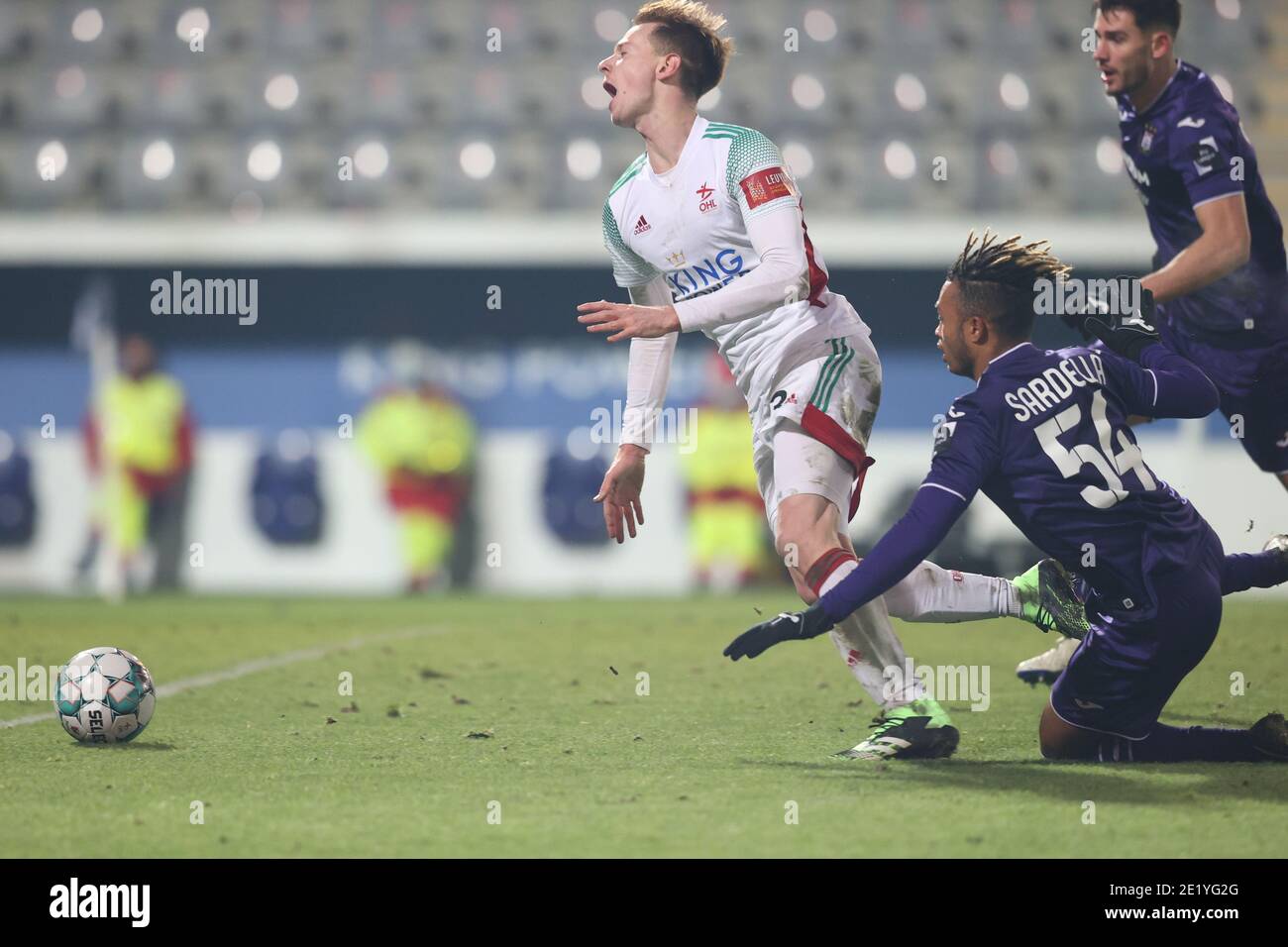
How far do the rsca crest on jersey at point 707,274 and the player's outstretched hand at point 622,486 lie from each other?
50 centimetres

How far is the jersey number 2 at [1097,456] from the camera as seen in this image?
4.10 m

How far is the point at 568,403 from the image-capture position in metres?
12.8

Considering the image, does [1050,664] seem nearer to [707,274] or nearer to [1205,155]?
[1205,155]

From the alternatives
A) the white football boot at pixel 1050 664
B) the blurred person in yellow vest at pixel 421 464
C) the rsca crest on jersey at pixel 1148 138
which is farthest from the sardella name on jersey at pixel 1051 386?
the blurred person in yellow vest at pixel 421 464

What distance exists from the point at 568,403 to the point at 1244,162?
26.1ft

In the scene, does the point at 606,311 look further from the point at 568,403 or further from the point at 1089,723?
the point at 568,403

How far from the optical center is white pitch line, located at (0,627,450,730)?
562cm

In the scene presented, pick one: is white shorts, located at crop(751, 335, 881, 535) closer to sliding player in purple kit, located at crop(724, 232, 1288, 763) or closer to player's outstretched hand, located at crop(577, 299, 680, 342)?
sliding player in purple kit, located at crop(724, 232, 1288, 763)

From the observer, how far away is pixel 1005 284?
14.1 ft

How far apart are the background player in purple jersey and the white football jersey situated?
108 centimetres

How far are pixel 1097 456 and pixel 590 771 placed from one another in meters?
1.54

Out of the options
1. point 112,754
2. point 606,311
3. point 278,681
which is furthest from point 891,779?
point 278,681

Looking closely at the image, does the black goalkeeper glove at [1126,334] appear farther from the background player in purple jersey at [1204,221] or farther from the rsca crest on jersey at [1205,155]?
the rsca crest on jersey at [1205,155]

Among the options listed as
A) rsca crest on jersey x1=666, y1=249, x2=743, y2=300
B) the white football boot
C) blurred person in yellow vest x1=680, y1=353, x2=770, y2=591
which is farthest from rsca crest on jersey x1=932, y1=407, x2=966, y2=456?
blurred person in yellow vest x1=680, y1=353, x2=770, y2=591
